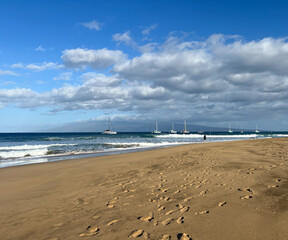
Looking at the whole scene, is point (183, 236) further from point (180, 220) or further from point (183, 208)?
point (183, 208)

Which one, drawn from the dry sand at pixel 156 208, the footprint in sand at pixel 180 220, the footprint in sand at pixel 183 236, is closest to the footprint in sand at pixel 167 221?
the dry sand at pixel 156 208

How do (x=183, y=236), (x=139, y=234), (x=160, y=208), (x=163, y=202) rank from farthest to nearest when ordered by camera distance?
(x=163, y=202) → (x=160, y=208) → (x=139, y=234) → (x=183, y=236)

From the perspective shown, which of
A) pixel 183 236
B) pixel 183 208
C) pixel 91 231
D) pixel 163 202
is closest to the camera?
pixel 183 236

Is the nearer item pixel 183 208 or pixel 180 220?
pixel 180 220

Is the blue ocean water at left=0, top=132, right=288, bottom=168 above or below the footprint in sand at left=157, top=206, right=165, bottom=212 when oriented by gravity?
below

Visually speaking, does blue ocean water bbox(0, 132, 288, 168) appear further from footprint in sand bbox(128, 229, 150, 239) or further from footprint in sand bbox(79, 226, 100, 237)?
footprint in sand bbox(128, 229, 150, 239)

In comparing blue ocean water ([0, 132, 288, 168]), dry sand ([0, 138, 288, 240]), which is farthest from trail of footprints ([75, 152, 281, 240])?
blue ocean water ([0, 132, 288, 168])

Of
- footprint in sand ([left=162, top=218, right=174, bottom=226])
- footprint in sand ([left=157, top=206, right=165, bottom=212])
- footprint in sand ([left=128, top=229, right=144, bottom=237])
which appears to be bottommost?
footprint in sand ([left=128, top=229, right=144, bottom=237])

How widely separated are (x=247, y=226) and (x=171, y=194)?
8.17 ft

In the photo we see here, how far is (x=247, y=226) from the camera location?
12.8ft

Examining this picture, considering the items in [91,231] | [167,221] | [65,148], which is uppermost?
[167,221]

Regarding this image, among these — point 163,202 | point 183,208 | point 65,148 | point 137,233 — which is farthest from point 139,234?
point 65,148

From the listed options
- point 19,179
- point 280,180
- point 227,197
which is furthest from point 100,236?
point 19,179

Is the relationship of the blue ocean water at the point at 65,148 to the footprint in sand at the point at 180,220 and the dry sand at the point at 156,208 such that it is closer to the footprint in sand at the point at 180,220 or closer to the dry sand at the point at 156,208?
the dry sand at the point at 156,208
